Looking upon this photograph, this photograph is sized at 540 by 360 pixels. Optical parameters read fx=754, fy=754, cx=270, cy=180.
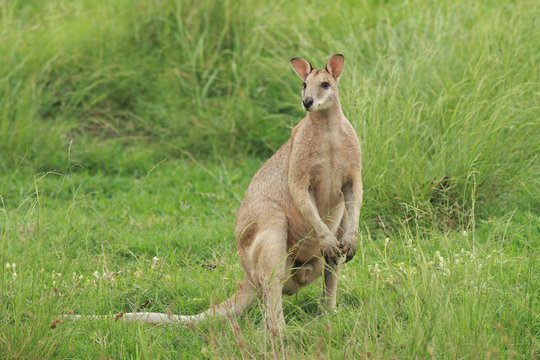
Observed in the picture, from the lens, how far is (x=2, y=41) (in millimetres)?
7586

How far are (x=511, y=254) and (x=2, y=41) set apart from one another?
551cm

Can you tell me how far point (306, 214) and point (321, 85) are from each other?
653 mm

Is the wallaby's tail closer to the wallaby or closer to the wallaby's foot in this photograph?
the wallaby

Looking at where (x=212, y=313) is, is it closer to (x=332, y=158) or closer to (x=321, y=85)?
(x=332, y=158)

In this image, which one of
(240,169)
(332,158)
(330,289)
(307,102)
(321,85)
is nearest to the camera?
(307,102)

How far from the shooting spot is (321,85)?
3.75 m

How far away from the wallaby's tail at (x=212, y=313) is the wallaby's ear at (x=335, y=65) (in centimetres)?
116

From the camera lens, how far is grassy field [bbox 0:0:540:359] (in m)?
3.41

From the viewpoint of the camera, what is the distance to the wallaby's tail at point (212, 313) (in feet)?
12.2

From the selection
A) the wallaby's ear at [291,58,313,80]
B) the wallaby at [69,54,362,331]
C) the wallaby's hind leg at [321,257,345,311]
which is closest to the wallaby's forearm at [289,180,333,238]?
the wallaby at [69,54,362,331]

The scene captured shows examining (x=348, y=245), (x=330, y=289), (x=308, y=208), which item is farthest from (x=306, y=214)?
(x=330, y=289)

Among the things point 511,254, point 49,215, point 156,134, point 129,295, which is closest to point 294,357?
point 129,295

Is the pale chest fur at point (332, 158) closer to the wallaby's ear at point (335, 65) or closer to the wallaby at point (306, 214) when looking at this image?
the wallaby at point (306, 214)

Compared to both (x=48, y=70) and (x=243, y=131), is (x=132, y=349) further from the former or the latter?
(x=48, y=70)
